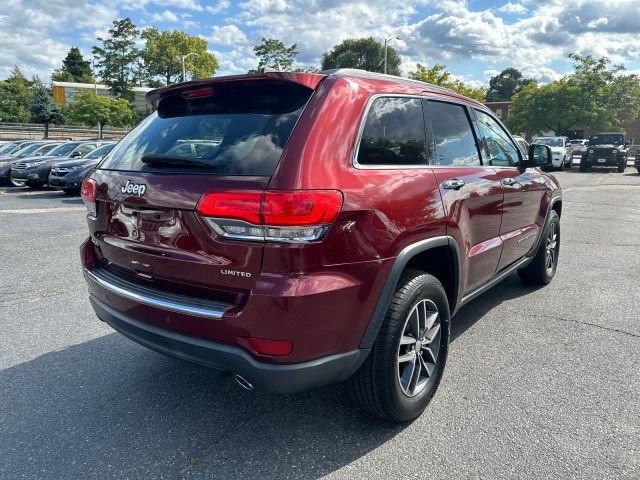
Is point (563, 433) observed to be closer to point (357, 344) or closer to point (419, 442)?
point (419, 442)

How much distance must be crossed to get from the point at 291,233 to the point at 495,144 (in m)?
2.57

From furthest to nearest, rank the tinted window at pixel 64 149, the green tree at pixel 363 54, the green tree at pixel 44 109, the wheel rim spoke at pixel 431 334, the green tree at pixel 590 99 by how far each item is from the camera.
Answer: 1. the green tree at pixel 363 54
2. the green tree at pixel 44 109
3. the green tree at pixel 590 99
4. the tinted window at pixel 64 149
5. the wheel rim spoke at pixel 431 334

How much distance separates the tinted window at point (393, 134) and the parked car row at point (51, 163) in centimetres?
1154

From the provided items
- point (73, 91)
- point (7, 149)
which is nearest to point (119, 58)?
point (73, 91)

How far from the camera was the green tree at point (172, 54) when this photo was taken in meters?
77.5

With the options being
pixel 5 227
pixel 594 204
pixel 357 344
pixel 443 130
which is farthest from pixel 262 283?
pixel 594 204

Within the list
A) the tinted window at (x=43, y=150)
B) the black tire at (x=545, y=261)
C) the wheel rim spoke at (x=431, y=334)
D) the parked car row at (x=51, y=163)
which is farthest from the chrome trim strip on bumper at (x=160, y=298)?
the tinted window at (x=43, y=150)

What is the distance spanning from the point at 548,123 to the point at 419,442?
40.5 meters

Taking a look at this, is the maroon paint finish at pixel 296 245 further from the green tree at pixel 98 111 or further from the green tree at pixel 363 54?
the green tree at pixel 363 54

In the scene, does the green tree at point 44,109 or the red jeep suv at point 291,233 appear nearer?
the red jeep suv at point 291,233

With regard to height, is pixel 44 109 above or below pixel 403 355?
above

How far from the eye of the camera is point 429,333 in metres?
2.86

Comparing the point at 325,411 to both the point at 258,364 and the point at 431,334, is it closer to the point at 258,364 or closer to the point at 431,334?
the point at 431,334

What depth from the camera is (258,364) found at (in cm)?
214
